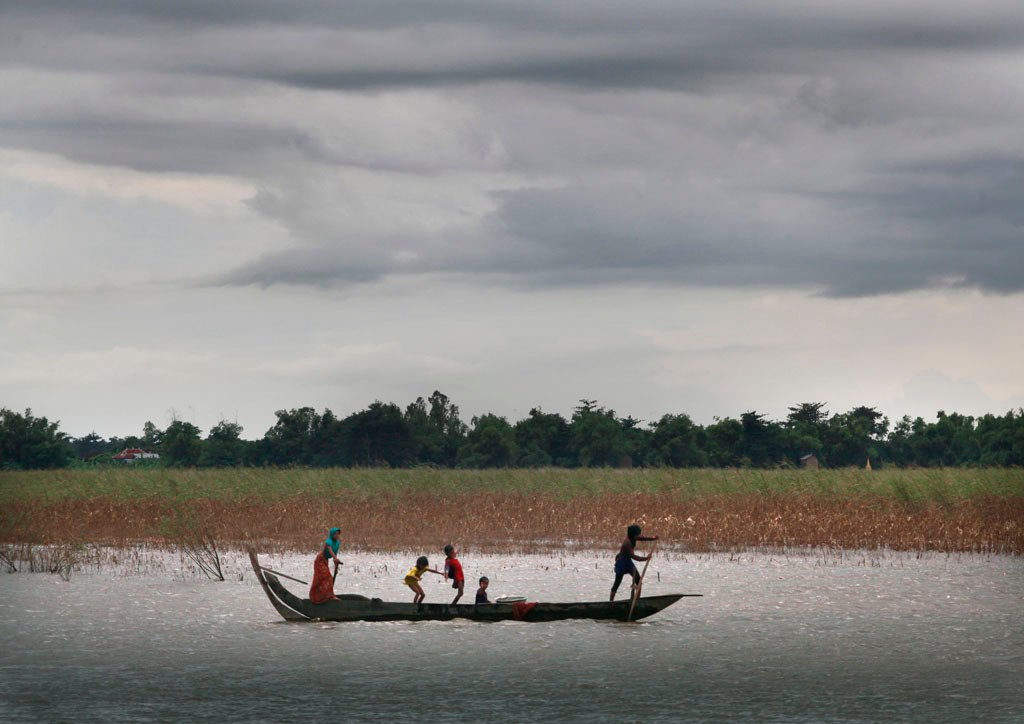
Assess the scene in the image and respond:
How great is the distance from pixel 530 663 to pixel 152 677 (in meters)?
5.18

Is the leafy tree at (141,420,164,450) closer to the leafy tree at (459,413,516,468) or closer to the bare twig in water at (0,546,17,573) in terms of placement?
the leafy tree at (459,413,516,468)

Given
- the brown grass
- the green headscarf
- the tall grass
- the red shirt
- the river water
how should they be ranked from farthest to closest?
1. the tall grass
2. the brown grass
3. the red shirt
4. the green headscarf
5. the river water

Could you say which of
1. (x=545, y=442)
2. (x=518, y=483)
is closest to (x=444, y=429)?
(x=545, y=442)

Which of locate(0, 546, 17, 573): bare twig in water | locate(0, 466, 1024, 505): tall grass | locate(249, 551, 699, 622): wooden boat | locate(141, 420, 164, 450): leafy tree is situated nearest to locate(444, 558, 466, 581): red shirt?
locate(249, 551, 699, 622): wooden boat

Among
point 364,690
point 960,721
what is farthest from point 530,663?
point 960,721

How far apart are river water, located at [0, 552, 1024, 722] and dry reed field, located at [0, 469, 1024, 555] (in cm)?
600

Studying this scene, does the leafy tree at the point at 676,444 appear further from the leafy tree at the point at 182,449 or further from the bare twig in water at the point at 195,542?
the bare twig in water at the point at 195,542

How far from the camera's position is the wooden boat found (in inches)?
829

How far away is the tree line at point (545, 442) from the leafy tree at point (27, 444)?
0.42ft

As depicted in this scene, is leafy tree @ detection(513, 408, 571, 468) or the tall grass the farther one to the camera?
leafy tree @ detection(513, 408, 571, 468)

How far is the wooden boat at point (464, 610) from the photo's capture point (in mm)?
21062

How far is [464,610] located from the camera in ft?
69.4

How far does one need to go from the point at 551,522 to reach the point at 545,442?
6952 centimetres

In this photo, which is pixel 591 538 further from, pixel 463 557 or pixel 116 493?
pixel 116 493
